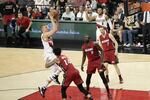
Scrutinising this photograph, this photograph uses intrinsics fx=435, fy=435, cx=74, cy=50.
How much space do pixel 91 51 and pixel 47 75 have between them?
3.53 m

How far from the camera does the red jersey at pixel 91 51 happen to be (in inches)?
416

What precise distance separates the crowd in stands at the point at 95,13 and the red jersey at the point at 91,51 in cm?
598

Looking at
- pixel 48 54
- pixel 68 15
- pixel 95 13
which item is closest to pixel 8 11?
pixel 68 15

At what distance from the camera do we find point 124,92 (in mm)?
11344

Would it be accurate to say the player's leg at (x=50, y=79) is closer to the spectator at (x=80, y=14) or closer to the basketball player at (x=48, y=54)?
the basketball player at (x=48, y=54)

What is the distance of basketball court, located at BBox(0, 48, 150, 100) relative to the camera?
435 inches

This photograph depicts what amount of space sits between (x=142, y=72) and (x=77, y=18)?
7032 mm

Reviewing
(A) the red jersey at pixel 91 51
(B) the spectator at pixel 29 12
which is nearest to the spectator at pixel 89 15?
(B) the spectator at pixel 29 12

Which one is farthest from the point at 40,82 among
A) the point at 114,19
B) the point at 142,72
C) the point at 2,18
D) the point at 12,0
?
the point at 12,0

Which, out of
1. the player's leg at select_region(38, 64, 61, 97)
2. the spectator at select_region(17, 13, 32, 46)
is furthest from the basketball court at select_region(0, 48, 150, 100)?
the spectator at select_region(17, 13, 32, 46)

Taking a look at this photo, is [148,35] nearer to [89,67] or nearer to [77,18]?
[77,18]

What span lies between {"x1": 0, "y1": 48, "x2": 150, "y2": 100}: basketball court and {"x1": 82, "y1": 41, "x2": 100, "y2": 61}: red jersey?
986 millimetres

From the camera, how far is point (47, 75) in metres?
13.8

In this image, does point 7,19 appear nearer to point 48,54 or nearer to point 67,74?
point 48,54
